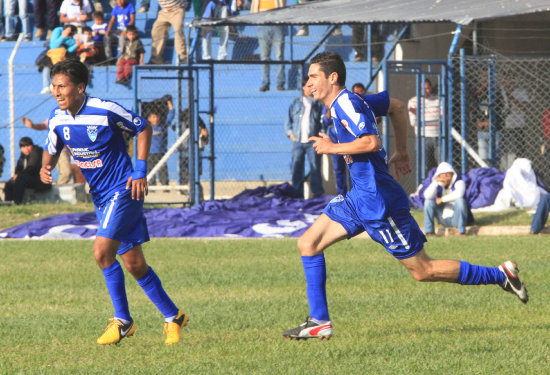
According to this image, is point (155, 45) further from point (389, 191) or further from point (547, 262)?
point (389, 191)

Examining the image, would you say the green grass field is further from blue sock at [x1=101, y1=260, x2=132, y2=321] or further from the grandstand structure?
the grandstand structure

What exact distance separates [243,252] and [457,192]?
3505 millimetres

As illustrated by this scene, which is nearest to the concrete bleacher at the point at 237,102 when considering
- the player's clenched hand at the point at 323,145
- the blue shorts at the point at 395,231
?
the blue shorts at the point at 395,231

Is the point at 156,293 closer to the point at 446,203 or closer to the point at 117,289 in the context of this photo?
the point at 117,289

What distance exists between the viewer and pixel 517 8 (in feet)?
52.4

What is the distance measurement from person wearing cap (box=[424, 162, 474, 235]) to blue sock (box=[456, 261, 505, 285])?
6.97 metres

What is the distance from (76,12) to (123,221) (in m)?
16.9

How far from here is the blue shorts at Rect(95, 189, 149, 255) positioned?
252 inches

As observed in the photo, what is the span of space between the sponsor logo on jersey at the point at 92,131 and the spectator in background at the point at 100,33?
15.0m

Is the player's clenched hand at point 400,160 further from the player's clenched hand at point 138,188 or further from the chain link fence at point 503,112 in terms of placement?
the chain link fence at point 503,112

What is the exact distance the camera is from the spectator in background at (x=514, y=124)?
17.4 m

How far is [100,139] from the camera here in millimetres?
6516

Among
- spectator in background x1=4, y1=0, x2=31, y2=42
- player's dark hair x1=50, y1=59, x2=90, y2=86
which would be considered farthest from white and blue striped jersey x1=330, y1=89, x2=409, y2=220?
spectator in background x1=4, y1=0, x2=31, y2=42

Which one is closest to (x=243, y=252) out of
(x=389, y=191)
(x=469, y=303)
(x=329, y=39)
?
(x=469, y=303)
